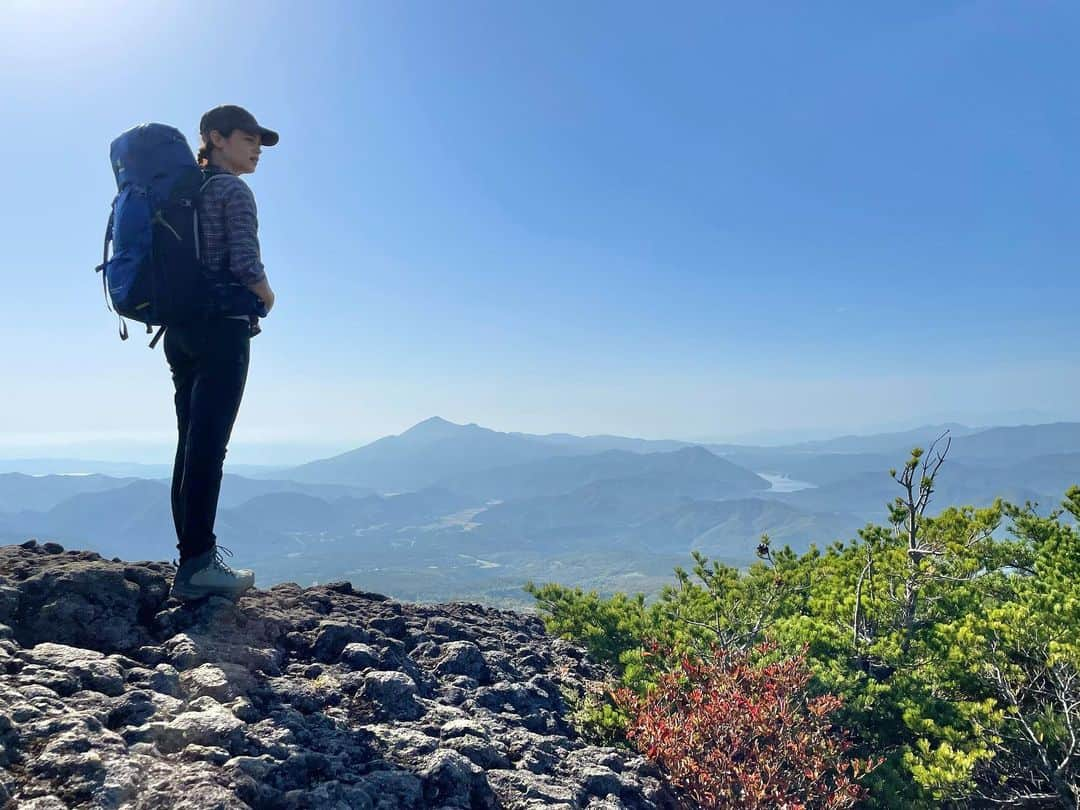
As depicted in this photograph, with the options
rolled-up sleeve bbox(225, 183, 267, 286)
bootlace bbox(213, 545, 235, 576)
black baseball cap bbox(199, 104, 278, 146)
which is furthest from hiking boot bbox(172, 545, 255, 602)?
black baseball cap bbox(199, 104, 278, 146)

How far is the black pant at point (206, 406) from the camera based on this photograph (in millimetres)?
4367

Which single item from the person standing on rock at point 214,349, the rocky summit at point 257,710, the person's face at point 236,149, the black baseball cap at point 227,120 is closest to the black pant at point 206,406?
the person standing on rock at point 214,349

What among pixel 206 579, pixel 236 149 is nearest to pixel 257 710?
pixel 206 579

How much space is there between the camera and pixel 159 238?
13.7 feet

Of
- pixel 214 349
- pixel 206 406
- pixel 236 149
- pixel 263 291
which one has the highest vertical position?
pixel 236 149

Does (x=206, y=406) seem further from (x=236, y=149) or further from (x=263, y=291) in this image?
(x=236, y=149)

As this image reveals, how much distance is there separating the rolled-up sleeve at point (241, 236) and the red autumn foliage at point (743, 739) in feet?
15.2

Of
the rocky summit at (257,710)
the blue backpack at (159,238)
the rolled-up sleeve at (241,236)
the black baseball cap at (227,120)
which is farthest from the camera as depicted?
the black baseball cap at (227,120)

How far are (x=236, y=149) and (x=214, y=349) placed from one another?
1.65 metres

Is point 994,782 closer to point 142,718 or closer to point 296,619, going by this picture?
point 296,619

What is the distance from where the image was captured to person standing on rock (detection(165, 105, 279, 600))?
4352 mm

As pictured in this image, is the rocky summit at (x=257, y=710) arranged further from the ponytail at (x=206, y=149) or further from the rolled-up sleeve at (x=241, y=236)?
the ponytail at (x=206, y=149)

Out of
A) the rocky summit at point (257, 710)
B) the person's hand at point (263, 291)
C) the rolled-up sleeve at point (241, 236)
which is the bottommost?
the rocky summit at point (257, 710)

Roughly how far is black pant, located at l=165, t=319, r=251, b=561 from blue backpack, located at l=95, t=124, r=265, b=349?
0.16m
